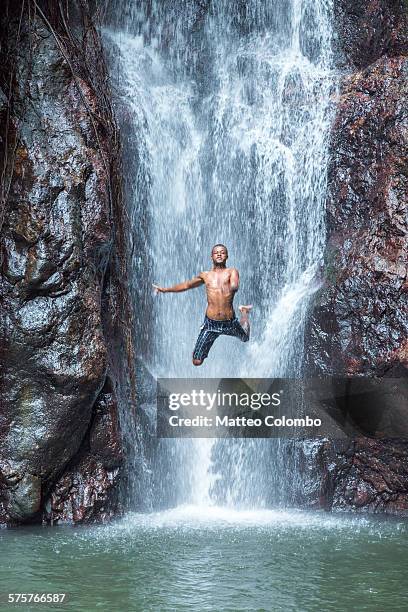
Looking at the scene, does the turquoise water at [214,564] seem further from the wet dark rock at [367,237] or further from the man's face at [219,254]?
the man's face at [219,254]

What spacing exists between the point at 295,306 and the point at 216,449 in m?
2.06

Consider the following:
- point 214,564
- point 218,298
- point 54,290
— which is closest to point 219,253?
point 218,298

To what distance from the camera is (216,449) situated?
1036 cm

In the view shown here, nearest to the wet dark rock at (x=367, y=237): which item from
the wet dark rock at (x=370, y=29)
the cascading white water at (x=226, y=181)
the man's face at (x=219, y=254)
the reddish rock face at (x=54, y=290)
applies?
the cascading white water at (x=226, y=181)

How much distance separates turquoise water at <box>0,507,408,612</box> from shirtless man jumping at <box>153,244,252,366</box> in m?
1.80

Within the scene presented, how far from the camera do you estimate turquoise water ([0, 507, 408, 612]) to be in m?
5.70

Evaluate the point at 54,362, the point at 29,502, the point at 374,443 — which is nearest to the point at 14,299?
the point at 54,362

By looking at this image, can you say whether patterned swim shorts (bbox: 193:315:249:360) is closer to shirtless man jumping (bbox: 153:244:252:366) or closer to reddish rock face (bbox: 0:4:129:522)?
shirtless man jumping (bbox: 153:244:252:366)

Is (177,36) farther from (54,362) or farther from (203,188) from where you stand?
(54,362)

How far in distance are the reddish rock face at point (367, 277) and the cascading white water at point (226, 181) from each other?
351mm

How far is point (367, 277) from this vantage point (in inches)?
385

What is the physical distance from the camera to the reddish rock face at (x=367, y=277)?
9656 millimetres

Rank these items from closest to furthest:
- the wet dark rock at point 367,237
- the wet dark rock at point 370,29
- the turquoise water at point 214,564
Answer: the turquoise water at point 214,564, the wet dark rock at point 367,237, the wet dark rock at point 370,29

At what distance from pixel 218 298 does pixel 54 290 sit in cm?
173
